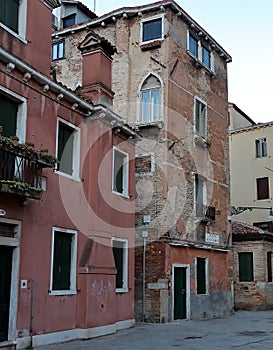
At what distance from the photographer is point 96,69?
14172mm

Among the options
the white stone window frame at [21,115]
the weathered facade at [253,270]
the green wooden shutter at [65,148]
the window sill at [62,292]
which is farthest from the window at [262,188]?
the white stone window frame at [21,115]

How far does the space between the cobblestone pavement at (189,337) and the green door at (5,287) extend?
3.38 feet

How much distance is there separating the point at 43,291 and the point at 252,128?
21.2 metres

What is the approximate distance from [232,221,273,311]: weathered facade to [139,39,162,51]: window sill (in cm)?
1025

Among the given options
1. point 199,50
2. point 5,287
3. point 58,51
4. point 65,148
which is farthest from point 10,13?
point 199,50

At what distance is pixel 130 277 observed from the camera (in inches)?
583

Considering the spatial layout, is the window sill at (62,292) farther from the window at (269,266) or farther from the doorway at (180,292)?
the window at (269,266)

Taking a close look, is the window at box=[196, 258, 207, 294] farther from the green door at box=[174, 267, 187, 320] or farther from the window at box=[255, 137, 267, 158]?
the window at box=[255, 137, 267, 158]

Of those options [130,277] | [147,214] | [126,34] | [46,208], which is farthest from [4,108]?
[126,34]

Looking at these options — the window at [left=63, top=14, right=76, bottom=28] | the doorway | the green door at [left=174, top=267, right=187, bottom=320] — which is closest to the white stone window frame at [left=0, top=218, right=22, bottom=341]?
the doorway

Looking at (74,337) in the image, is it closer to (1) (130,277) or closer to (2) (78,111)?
(1) (130,277)

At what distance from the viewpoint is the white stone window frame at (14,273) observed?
990 centimetres

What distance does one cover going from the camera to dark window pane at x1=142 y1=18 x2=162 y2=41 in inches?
720

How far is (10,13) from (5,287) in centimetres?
608
